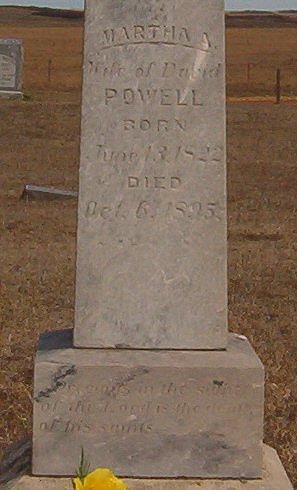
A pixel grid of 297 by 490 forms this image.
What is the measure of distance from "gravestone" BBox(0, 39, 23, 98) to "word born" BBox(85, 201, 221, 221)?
1941cm

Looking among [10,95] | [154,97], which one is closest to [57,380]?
[154,97]

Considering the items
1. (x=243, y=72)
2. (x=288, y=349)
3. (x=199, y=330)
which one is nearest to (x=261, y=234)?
(x=288, y=349)

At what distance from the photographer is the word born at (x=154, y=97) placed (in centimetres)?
389

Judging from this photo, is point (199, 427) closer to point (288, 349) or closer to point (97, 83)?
point (97, 83)

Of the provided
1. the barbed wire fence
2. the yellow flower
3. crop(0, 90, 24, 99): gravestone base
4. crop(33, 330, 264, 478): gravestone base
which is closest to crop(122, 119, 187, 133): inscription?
crop(33, 330, 264, 478): gravestone base

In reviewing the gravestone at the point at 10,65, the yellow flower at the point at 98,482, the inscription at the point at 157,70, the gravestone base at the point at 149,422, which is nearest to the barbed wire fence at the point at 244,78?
the gravestone at the point at 10,65

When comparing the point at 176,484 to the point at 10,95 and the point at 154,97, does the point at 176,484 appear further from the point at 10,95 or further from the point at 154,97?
the point at 10,95

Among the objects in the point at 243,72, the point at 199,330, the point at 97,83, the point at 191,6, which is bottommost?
the point at 199,330

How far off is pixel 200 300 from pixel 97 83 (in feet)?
3.00

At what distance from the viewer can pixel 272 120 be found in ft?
67.7

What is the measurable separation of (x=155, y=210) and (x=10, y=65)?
64.8 feet

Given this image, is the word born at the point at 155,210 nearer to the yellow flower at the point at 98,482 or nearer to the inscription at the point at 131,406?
the inscription at the point at 131,406

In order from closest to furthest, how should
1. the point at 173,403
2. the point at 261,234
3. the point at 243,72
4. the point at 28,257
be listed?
1. the point at 173,403
2. the point at 28,257
3. the point at 261,234
4. the point at 243,72

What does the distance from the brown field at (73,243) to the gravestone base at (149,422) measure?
0.91 metres
